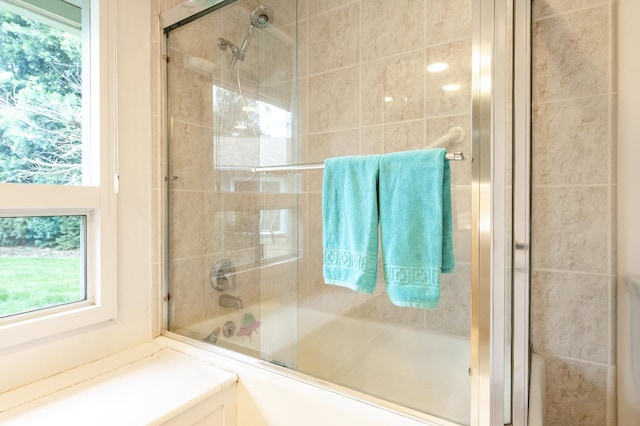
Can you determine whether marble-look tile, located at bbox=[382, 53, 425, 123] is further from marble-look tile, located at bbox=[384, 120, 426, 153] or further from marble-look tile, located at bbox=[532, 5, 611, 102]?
marble-look tile, located at bbox=[532, 5, 611, 102]

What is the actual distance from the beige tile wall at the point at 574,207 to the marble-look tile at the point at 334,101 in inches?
29.2

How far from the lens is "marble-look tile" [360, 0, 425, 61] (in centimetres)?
135

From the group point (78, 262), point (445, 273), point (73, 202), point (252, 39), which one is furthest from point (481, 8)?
point (78, 262)

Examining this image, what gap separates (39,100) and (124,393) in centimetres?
97

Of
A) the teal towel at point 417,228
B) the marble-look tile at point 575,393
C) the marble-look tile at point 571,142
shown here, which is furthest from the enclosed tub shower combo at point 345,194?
the marble-look tile at point 575,393

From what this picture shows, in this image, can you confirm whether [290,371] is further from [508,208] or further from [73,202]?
[73,202]

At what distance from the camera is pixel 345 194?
0.97 m

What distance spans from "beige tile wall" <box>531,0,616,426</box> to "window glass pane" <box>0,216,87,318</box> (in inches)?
66.5

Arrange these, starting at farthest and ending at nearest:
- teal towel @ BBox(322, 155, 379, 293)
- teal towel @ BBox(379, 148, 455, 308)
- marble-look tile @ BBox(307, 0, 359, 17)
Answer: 1. marble-look tile @ BBox(307, 0, 359, 17)
2. teal towel @ BBox(322, 155, 379, 293)
3. teal towel @ BBox(379, 148, 455, 308)

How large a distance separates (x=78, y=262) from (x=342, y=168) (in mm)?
990

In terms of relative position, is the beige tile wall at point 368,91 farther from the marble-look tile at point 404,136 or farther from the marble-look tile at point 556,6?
the marble-look tile at point 556,6

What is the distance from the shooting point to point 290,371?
1.02m

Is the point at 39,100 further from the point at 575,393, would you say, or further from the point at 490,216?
the point at 575,393

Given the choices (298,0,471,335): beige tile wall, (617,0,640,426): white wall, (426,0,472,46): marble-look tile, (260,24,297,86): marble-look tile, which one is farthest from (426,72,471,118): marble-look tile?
(260,24,297,86): marble-look tile
